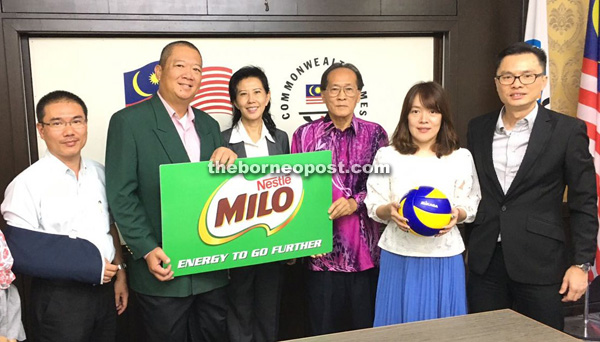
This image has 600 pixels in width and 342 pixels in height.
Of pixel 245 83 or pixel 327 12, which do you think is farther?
pixel 327 12

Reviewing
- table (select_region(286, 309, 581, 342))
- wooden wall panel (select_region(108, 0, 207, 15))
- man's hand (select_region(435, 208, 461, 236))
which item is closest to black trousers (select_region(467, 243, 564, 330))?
man's hand (select_region(435, 208, 461, 236))

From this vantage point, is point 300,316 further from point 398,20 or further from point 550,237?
point 398,20

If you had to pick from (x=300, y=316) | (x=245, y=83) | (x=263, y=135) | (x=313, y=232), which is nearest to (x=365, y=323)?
(x=313, y=232)

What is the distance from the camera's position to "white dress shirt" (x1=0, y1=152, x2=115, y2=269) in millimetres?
1823

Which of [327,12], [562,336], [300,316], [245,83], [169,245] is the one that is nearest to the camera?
[562,336]

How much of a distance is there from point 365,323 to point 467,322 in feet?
2.90

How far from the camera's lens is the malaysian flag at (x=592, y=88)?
9.76ft

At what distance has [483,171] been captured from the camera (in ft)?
7.05

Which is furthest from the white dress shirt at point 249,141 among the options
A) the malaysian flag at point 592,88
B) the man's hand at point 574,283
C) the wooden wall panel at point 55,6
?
the malaysian flag at point 592,88

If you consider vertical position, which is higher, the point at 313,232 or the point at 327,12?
the point at 327,12

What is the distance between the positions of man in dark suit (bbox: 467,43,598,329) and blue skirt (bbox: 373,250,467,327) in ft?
0.62

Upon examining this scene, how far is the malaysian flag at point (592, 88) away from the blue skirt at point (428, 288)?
4.66ft

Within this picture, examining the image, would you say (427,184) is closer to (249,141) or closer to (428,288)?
(428,288)

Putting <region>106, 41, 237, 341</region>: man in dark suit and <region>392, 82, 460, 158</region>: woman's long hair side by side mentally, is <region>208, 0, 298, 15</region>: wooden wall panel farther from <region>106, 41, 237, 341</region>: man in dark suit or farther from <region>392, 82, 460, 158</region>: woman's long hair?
<region>392, 82, 460, 158</region>: woman's long hair
